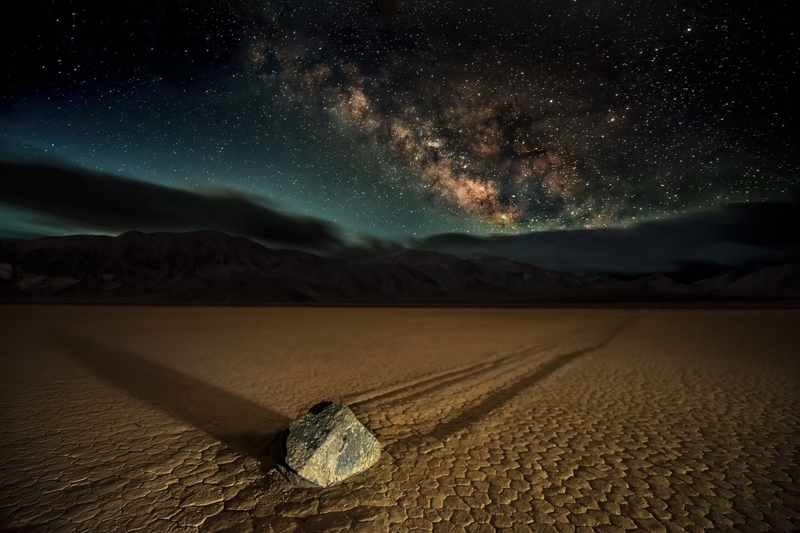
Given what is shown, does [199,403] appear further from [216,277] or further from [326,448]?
[216,277]

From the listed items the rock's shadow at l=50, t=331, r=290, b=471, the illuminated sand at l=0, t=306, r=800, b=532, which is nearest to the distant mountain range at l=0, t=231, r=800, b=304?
the illuminated sand at l=0, t=306, r=800, b=532

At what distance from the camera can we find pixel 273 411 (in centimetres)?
570

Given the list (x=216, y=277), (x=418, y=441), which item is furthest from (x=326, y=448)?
(x=216, y=277)

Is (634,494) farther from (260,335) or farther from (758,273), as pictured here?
(758,273)

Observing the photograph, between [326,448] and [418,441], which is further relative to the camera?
[418,441]

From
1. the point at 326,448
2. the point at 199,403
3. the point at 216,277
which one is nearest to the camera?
the point at 326,448

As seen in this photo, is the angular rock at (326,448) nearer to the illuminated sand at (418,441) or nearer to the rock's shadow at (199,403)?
the illuminated sand at (418,441)

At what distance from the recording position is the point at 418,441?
4.54 metres

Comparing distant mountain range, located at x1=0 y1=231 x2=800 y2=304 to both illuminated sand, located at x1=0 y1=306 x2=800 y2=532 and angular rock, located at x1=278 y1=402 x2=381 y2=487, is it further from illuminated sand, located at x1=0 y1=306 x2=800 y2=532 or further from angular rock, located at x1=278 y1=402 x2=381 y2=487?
angular rock, located at x1=278 y1=402 x2=381 y2=487

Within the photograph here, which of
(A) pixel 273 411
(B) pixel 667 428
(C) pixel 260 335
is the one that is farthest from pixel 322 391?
(C) pixel 260 335

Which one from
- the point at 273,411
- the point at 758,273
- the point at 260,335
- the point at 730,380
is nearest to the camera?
the point at 273,411

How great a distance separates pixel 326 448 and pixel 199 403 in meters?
3.76

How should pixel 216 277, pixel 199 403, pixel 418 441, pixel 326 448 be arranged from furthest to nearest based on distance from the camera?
pixel 216 277
pixel 199 403
pixel 418 441
pixel 326 448

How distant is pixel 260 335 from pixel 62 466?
1068 cm
